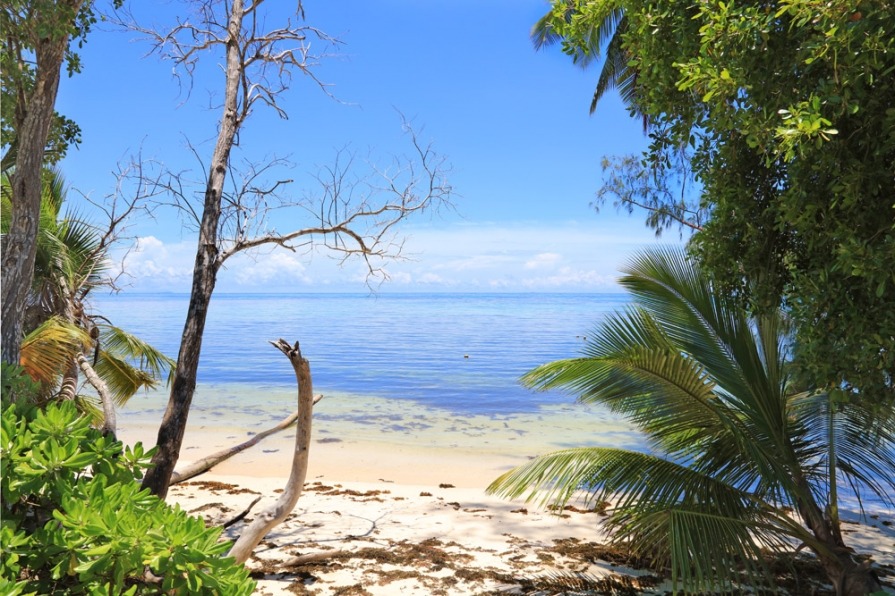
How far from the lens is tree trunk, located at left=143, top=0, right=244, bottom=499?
20.0ft

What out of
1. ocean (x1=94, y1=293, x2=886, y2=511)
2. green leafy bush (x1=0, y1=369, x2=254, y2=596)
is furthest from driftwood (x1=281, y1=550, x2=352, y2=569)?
green leafy bush (x1=0, y1=369, x2=254, y2=596)

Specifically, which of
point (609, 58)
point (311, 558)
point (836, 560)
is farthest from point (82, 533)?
point (609, 58)

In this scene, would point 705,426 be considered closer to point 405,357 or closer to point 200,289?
→ point 200,289

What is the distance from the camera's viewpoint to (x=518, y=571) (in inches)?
227

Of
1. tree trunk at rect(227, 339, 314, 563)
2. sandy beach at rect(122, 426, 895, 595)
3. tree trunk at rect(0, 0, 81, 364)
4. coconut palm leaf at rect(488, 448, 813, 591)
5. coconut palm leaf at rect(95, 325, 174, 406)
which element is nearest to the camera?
coconut palm leaf at rect(488, 448, 813, 591)

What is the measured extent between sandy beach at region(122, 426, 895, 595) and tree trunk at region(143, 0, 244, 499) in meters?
1.22

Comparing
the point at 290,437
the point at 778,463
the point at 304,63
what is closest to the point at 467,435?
the point at 290,437

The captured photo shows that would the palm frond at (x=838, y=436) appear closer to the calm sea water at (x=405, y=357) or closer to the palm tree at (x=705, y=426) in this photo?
the palm tree at (x=705, y=426)

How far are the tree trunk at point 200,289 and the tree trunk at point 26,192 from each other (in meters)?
1.54

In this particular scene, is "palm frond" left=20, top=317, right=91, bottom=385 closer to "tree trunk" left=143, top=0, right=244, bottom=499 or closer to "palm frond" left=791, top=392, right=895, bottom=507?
"tree trunk" left=143, top=0, right=244, bottom=499

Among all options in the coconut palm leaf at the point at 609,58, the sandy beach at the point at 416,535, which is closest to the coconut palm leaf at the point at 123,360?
the sandy beach at the point at 416,535

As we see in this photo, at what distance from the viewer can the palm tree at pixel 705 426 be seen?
4.75 metres

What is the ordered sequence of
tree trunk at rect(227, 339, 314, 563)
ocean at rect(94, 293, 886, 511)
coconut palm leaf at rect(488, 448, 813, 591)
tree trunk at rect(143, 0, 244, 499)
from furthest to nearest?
ocean at rect(94, 293, 886, 511) < tree trunk at rect(143, 0, 244, 499) < tree trunk at rect(227, 339, 314, 563) < coconut palm leaf at rect(488, 448, 813, 591)

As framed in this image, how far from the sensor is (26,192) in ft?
15.9
